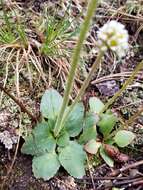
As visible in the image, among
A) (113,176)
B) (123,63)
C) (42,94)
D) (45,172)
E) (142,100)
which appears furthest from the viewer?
(123,63)

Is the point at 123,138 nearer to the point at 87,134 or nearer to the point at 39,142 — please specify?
the point at 87,134

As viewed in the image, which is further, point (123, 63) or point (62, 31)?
point (123, 63)

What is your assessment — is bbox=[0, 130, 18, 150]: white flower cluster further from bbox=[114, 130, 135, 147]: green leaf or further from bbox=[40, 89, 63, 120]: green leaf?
bbox=[114, 130, 135, 147]: green leaf

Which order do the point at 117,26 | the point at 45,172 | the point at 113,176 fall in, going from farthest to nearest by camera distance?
the point at 113,176 → the point at 45,172 → the point at 117,26

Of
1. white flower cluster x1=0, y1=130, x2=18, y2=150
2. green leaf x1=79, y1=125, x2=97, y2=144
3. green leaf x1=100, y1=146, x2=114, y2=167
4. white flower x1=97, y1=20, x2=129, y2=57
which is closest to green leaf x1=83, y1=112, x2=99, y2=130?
green leaf x1=79, y1=125, x2=97, y2=144

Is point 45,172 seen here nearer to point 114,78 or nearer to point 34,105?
point 34,105

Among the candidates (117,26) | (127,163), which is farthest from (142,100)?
(117,26)

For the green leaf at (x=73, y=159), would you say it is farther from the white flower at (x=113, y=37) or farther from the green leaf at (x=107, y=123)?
the white flower at (x=113, y=37)
